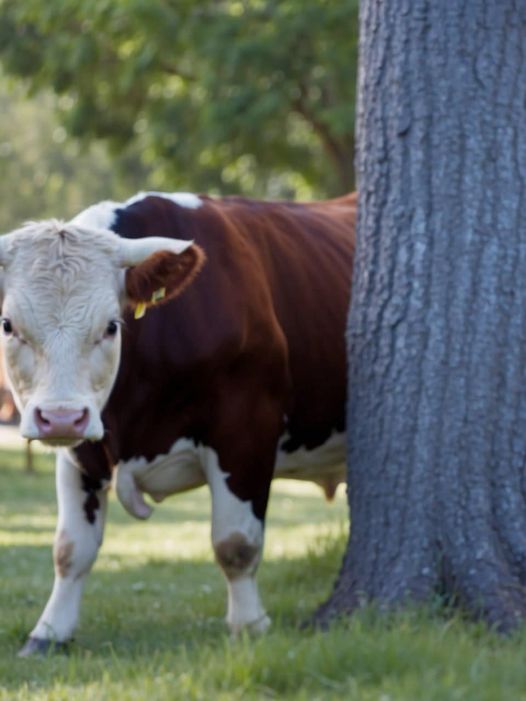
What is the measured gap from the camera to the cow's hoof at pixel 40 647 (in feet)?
20.4

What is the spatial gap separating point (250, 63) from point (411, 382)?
36.8ft

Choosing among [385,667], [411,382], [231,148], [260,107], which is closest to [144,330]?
[411,382]

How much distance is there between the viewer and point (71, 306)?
237 inches

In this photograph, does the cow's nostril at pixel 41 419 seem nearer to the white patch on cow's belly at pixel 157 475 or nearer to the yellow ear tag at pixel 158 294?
the yellow ear tag at pixel 158 294

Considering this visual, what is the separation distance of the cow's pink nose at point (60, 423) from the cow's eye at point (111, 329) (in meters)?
0.55

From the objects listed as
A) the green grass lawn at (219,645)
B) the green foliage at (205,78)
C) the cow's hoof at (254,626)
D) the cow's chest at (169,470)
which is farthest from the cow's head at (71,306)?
the green foliage at (205,78)

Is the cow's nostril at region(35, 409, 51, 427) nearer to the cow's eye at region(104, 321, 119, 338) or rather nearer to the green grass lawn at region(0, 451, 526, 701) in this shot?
the cow's eye at region(104, 321, 119, 338)

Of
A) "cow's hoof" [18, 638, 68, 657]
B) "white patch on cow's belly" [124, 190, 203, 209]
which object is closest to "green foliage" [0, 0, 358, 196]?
"white patch on cow's belly" [124, 190, 203, 209]

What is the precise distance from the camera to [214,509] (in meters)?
6.82

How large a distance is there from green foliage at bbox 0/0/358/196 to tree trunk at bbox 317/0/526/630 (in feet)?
32.7

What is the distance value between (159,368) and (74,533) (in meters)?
0.92

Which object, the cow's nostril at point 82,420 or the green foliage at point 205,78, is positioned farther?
the green foliage at point 205,78

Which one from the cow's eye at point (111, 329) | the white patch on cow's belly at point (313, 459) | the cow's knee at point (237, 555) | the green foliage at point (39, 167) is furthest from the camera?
the green foliage at point (39, 167)

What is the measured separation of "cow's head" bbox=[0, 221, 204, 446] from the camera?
5.76 metres
